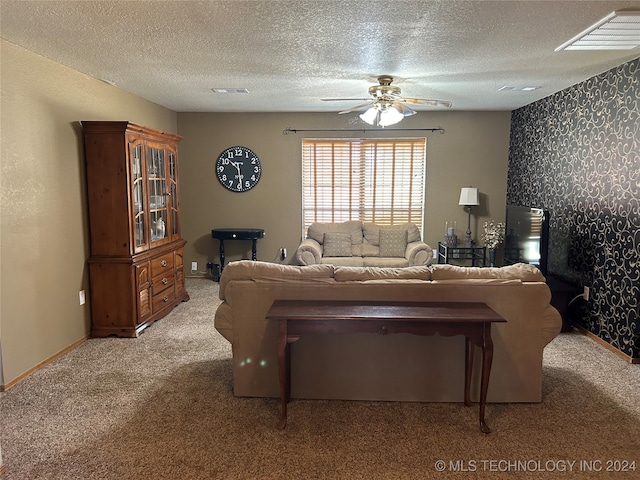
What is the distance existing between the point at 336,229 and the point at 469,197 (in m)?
1.91

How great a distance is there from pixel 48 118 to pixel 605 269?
4.91m

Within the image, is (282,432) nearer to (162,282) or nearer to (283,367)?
(283,367)

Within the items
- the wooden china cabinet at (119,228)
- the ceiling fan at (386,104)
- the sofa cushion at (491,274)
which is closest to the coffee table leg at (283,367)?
the sofa cushion at (491,274)

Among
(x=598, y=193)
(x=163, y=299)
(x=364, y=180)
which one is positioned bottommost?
(x=163, y=299)

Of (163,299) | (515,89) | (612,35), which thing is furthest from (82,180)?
(515,89)

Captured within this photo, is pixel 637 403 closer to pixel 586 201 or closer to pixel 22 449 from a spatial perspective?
pixel 586 201

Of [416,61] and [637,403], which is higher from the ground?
[416,61]

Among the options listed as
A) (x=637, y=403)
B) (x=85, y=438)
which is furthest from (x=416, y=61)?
(x=85, y=438)

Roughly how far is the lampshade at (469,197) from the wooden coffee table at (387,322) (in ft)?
12.4

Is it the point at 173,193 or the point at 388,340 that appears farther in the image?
the point at 173,193

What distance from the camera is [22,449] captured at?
2.35 m

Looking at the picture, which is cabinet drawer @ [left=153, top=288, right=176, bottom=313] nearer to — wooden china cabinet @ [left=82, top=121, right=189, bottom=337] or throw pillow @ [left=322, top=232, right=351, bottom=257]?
wooden china cabinet @ [left=82, top=121, right=189, bottom=337]

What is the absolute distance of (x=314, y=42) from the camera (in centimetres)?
302

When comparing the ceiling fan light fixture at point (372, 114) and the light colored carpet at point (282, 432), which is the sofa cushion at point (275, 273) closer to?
the light colored carpet at point (282, 432)
